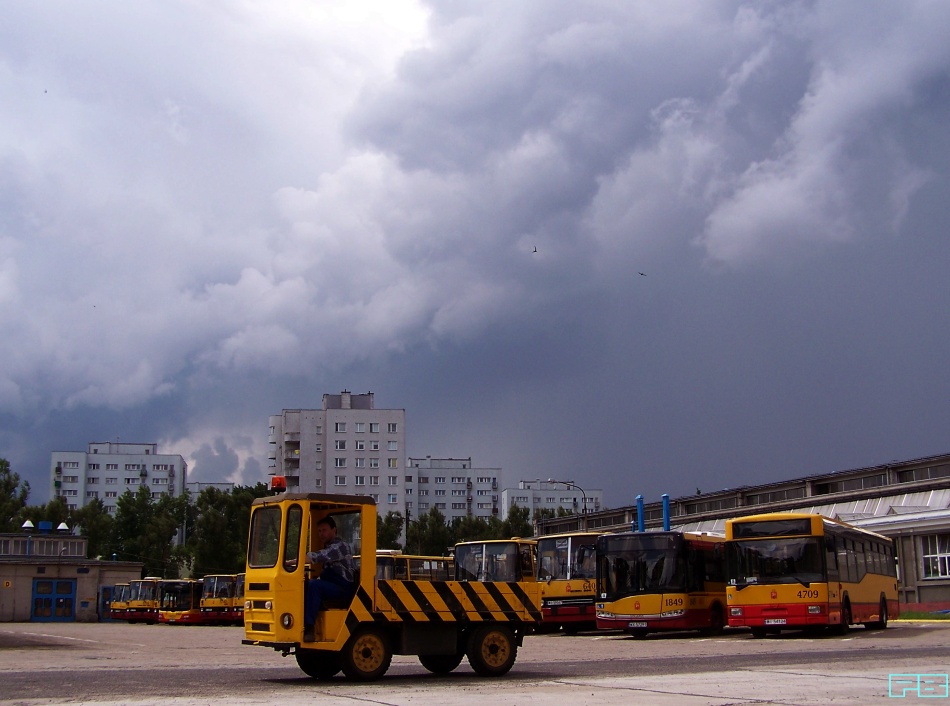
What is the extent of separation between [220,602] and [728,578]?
3732 cm

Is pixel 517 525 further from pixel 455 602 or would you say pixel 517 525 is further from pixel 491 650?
pixel 455 602

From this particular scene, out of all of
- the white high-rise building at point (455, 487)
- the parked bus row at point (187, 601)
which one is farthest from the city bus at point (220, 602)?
the white high-rise building at point (455, 487)

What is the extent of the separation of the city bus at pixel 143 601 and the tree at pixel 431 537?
117 ft

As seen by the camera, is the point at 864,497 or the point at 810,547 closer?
the point at 810,547

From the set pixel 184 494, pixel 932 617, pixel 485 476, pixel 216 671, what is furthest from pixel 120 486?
pixel 216 671

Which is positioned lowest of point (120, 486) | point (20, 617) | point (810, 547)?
point (20, 617)

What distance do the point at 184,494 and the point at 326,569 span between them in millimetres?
103871

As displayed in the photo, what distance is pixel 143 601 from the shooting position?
6397 cm

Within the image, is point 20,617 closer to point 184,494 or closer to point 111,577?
point 111,577

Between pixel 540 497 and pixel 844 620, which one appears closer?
pixel 844 620

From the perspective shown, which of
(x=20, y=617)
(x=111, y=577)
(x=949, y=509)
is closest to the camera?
(x=949, y=509)

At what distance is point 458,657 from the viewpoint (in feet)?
50.1

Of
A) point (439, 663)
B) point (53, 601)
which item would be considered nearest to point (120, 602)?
point (53, 601)

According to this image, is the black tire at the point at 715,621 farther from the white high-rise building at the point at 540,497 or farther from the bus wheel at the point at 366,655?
the white high-rise building at the point at 540,497
